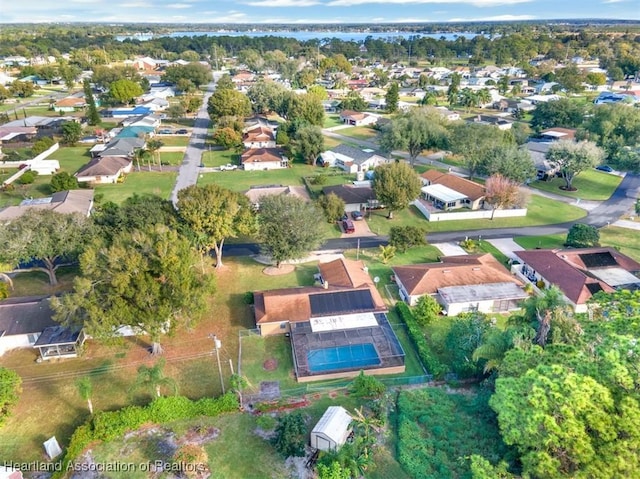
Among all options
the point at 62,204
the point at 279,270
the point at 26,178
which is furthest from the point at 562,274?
the point at 26,178

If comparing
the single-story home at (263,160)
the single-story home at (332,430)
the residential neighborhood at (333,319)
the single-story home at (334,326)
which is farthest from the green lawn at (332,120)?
the single-story home at (332,430)

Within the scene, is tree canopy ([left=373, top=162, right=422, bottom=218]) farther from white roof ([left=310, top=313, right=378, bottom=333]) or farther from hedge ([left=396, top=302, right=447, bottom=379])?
white roof ([left=310, top=313, right=378, bottom=333])

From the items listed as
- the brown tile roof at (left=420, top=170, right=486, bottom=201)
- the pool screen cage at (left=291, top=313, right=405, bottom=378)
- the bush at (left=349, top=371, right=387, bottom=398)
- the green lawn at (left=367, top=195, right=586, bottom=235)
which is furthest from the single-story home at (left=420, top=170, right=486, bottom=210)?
the bush at (left=349, top=371, right=387, bottom=398)

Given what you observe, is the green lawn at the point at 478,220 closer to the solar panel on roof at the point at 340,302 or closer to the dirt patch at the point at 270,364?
the solar panel on roof at the point at 340,302

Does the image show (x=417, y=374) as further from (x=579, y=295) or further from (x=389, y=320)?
(x=579, y=295)

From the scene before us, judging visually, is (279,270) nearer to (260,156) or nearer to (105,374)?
(105,374)
